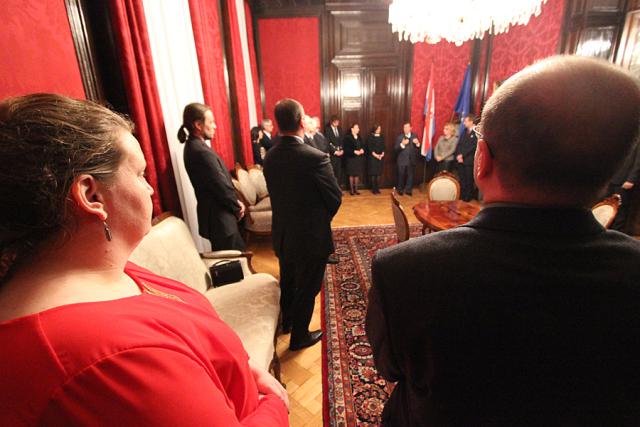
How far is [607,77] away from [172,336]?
841 millimetres

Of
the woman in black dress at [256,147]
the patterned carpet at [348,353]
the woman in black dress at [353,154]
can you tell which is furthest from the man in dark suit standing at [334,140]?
the patterned carpet at [348,353]

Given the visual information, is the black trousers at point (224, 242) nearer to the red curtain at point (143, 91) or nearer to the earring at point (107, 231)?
the red curtain at point (143, 91)

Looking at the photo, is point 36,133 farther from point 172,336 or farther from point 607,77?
point 607,77

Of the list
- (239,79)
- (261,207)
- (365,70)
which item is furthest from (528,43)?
(261,207)

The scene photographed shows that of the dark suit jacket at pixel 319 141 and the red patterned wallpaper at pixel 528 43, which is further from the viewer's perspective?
the dark suit jacket at pixel 319 141

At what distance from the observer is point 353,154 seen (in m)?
6.34

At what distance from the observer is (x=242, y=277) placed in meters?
1.99

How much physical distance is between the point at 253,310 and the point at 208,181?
1042mm

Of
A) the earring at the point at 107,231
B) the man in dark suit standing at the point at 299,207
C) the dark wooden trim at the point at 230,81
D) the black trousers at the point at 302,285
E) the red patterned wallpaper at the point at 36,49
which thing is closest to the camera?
the earring at the point at 107,231

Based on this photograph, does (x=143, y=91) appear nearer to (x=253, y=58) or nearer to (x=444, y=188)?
(x=444, y=188)

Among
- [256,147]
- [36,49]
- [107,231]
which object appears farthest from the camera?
[256,147]

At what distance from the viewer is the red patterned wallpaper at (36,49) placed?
999 mm

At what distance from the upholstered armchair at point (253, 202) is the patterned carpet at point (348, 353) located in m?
0.97

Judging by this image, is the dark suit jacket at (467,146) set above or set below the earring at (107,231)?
below
